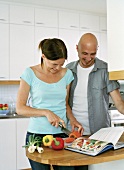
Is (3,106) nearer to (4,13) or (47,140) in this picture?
(4,13)

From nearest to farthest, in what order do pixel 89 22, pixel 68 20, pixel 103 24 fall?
pixel 68 20, pixel 89 22, pixel 103 24

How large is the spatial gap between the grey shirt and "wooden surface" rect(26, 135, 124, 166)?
59 centimetres

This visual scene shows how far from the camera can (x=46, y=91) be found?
6.15 feet

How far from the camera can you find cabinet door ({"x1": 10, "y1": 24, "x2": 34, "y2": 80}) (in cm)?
448

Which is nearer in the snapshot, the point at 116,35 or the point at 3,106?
the point at 116,35

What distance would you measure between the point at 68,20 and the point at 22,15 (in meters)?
0.80

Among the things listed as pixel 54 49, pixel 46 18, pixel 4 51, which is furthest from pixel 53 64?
pixel 46 18

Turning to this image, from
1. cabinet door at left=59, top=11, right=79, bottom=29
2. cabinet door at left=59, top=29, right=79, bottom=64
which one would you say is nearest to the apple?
cabinet door at left=59, top=29, right=79, bottom=64

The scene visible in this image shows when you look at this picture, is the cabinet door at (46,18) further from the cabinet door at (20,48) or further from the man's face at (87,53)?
the man's face at (87,53)

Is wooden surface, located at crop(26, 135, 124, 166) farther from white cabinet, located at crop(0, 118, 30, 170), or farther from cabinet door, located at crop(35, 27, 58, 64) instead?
cabinet door, located at crop(35, 27, 58, 64)

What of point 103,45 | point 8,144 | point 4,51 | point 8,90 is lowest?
point 8,144

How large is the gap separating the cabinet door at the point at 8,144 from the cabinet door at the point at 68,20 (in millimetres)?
1791

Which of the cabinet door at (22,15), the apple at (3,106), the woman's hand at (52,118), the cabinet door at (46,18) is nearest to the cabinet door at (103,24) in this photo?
the cabinet door at (46,18)

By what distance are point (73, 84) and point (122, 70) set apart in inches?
18.3
